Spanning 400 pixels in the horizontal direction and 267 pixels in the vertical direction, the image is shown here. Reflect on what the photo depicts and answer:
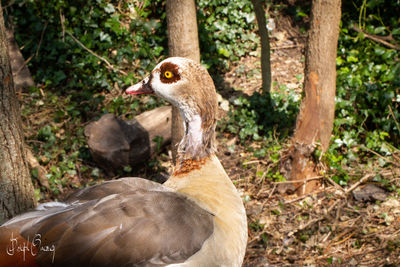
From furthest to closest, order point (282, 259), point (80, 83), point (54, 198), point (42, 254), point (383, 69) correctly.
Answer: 1. point (80, 83)
2. point (383, 69)
3. point (54, 198)
4. point (282, 259)
5. point (42, 254)

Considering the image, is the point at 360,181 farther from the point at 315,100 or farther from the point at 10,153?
the point at 10,153

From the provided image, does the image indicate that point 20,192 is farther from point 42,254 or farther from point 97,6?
point 97,6

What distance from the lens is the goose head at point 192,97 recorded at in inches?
111

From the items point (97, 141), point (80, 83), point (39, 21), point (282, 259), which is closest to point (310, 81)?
point (282, 259)

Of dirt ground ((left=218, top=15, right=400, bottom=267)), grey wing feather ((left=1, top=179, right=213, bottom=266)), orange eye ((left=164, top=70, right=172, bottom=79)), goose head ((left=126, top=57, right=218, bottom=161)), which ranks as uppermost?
orange eye ((left=164, top=70, right=172, bottom=79))

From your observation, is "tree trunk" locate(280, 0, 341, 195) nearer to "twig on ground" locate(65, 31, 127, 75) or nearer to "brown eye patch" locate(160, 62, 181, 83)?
"brown eye patch" locate(160, 62, 181, 83)

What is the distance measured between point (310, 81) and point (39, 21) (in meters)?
4.62

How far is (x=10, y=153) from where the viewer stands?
10.2ft

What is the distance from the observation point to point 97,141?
500 centimetres

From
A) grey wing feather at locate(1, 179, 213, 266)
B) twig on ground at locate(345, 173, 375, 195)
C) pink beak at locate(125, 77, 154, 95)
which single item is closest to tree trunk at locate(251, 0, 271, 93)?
twig on ground at locate(345, 173, 375, 195)

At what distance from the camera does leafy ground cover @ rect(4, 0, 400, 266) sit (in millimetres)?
4133

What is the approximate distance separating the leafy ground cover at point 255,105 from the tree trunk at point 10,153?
4.95 ft

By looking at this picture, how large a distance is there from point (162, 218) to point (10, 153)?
1421mm

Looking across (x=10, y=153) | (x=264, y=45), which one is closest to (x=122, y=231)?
(x=10, y=153)
